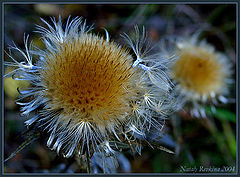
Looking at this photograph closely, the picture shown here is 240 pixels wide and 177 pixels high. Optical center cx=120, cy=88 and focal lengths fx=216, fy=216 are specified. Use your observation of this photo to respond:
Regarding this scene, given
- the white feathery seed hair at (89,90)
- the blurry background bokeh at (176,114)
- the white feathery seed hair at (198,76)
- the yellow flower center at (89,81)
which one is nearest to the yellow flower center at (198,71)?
the white feathery seed hair at (198,76)

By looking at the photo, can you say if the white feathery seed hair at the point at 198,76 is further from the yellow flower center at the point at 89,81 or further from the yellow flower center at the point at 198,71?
the yellow flower center at the point at 89,81

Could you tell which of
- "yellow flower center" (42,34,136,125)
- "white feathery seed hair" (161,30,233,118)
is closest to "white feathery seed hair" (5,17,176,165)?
"yellow flower center" (42,34,136,125)

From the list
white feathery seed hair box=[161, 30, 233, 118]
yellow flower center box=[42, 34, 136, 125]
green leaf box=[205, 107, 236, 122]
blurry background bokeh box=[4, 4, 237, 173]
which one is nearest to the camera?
yellow flower center box=[42, 34, 136, 125]

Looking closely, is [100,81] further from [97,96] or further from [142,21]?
[142,21]

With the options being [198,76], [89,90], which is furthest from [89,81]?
[198,76]

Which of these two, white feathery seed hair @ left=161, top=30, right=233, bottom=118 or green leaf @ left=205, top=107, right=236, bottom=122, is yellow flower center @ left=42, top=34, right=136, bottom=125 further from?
green leaf @ left=205, top=107, right=236, bottom=122

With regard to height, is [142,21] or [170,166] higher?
[142,21]

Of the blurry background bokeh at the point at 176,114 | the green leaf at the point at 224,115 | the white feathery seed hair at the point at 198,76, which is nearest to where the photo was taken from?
the white feathery seed hair at the point at 198,76

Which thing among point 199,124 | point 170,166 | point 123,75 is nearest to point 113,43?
point 123,75
